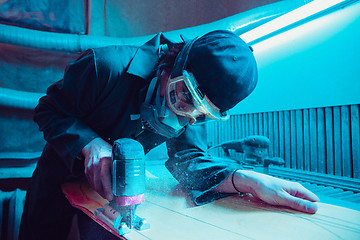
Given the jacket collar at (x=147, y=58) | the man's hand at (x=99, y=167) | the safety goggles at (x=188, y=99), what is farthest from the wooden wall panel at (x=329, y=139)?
the man's hand at (x=99, y=167)

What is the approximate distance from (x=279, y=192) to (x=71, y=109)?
0.89 meters

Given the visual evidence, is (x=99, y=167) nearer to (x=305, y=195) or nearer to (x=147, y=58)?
(x=147, y=58)

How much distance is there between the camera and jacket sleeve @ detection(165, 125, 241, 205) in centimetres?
88

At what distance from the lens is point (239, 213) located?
0.71 meters

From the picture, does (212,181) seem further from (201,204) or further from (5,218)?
(5,218)

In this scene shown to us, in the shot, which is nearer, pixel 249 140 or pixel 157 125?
pixel 157 125

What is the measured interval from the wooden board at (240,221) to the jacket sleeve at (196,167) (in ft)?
0.19

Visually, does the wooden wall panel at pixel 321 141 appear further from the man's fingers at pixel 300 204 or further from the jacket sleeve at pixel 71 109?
the jacket sleeve at pixel 71 109

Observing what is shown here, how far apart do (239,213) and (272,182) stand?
0.54 ft

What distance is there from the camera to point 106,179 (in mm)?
712

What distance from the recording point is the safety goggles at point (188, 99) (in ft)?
2.56

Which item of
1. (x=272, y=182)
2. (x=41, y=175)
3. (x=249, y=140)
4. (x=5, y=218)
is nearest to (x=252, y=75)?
(x=272, y=182)

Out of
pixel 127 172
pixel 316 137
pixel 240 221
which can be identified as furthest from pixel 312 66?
pixel 127 172

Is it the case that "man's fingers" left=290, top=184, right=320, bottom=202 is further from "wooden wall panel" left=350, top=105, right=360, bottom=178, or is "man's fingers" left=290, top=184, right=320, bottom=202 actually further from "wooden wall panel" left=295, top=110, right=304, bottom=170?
"wooden wall panel" left=295, top=110, right=304, bottom=170
